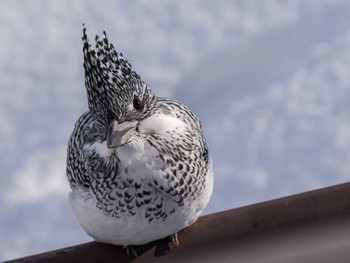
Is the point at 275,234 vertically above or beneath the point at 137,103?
beneath

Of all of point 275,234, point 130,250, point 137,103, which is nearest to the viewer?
point 275,234

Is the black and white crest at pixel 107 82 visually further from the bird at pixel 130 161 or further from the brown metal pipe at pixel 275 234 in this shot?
the brown metal pipe at pixel 275 234

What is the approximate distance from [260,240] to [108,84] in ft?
2.88

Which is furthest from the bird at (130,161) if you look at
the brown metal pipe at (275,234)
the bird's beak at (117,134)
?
the brown metal pipe at (275,234)

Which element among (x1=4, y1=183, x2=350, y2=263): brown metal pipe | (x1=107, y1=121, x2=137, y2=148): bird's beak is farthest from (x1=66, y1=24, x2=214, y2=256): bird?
(x1=4, y1=183, x2=350, y2=263): brown metal pipe

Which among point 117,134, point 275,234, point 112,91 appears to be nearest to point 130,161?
point 117,134

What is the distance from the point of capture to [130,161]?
324 cm

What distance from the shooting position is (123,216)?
3.36 m

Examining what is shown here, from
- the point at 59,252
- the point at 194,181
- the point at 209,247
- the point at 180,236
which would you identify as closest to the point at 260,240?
the point at 209,247

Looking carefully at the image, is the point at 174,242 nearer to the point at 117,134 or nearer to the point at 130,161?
the point at 130,161

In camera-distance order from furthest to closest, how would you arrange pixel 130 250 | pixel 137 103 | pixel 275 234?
1. pixel 130 250
2. pixel 137 103
3. pixel 275 234

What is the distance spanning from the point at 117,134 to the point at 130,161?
266 millimetres

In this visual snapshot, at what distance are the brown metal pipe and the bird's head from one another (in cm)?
53

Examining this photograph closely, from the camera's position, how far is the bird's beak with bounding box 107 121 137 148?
9.84 feet
